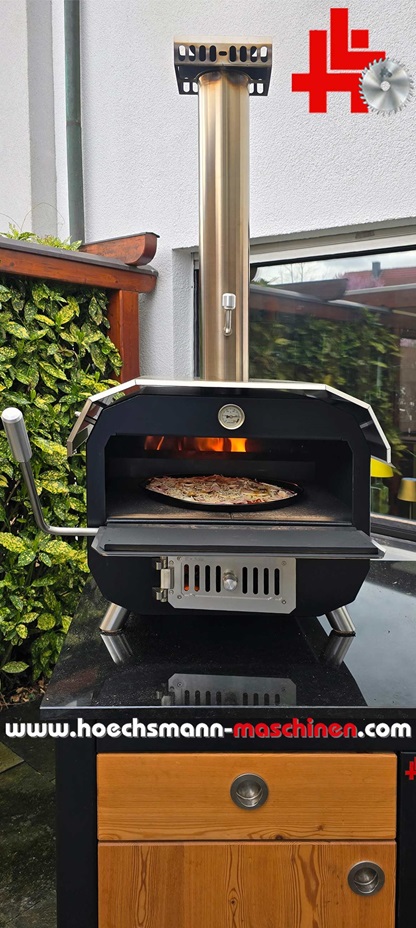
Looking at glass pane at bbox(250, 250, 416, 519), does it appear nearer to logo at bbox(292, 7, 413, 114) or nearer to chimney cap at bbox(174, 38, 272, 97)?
logo at bbox(292, 7, 413, 114)

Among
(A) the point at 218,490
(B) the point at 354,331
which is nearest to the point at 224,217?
(A) the point at 218,490

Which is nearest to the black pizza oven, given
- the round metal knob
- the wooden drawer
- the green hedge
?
the round metal knob

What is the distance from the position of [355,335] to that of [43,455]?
126cm

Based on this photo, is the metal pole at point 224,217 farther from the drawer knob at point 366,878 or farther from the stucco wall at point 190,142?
the drawer knob at point 366,878

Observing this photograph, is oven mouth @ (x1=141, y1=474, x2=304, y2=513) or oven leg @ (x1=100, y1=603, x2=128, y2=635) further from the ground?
oven mouth @ (x1=141, y1=474, x2=304, y2=513)

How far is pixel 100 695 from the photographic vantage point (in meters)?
1.09

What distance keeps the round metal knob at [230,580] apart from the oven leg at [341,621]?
0.90ft

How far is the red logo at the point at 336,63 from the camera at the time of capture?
208 centimetres

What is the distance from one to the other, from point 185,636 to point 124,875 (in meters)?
0.43

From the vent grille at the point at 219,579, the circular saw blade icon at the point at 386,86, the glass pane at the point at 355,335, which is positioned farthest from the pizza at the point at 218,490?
the circular saw blade icon at the point at 386,86

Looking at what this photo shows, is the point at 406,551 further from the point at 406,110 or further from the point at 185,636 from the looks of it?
the point at 406,110

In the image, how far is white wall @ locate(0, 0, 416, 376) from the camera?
2.07 m

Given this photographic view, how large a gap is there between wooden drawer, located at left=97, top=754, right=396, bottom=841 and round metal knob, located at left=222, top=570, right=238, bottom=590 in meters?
0.28

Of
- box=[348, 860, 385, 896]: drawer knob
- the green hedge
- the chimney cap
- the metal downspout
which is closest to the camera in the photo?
box=[348, 860, 385, 896]: drawer knob
